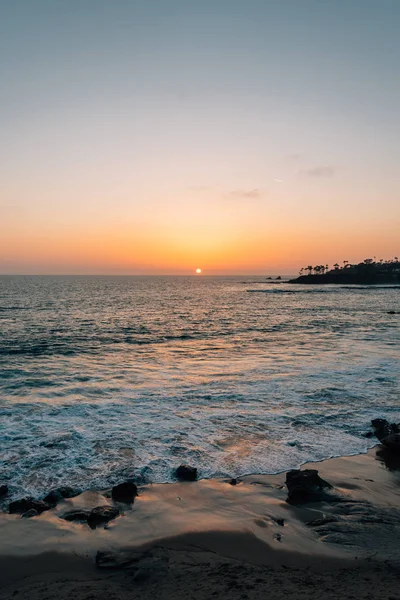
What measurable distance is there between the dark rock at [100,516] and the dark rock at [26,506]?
1.16 m

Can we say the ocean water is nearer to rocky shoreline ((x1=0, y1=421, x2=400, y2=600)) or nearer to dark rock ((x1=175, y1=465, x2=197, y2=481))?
dark rock ((x1=175, y1=465, x2=197, y2=481))

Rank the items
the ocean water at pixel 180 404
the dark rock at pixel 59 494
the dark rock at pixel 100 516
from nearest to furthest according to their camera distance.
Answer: the dark rock at pixel 100 516 < the dark rock at pixel 59 494 < the ocean water at pixel 180 404

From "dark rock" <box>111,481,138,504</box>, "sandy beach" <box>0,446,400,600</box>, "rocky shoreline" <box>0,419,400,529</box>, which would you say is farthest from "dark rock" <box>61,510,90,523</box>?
"dark rock" <box>111,481,138,504</box>

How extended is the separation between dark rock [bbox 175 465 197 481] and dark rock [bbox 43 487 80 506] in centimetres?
241

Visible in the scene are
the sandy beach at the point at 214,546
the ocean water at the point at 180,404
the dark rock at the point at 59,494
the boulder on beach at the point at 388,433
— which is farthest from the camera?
the boulder on beach at the point at 388,433

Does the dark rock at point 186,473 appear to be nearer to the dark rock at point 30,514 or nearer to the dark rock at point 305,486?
the dark rock at point 305,486

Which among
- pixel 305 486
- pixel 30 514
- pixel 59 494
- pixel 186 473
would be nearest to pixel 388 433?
pixel 305 486

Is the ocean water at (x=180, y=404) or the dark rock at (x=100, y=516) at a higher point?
the dark rock at (x=100, y=516)

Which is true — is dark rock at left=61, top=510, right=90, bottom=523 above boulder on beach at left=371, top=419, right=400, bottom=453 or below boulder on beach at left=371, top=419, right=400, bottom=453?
Result: below

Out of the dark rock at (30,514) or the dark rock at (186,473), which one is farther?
the dark rock at (186,473)

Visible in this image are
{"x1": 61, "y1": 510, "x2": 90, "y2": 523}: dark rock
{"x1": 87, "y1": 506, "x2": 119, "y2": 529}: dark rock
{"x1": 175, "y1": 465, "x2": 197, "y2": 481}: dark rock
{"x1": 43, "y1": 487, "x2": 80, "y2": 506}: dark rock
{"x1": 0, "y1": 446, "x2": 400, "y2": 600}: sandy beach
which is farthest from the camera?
{"x1": 175, "y1": 465, "x2": 197, "y2": 481}: dark rock

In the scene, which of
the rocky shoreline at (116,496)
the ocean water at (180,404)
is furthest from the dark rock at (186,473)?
the ocean water at (180,404)

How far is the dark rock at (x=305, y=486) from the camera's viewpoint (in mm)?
8836

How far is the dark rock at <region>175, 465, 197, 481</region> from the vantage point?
9867mm
